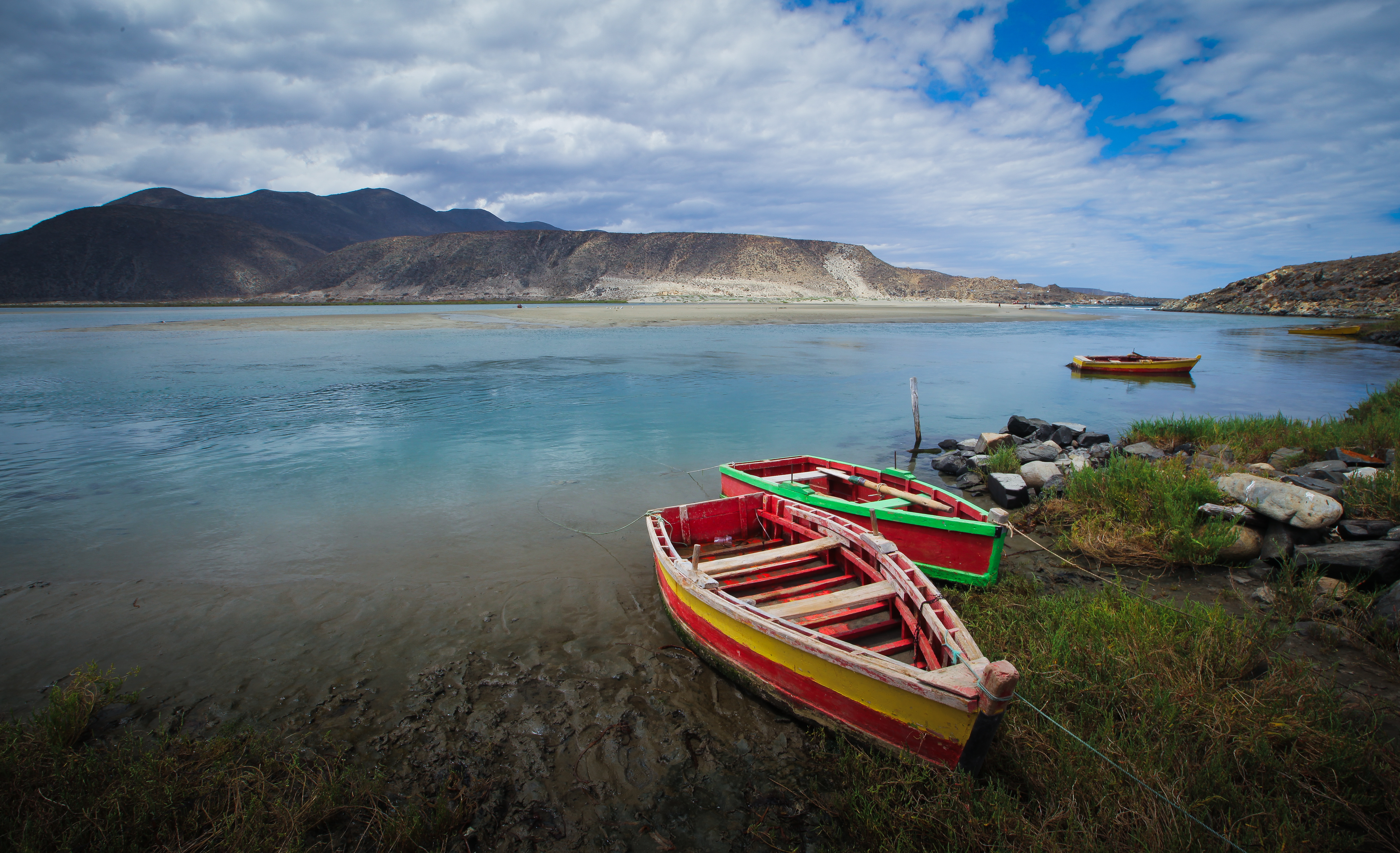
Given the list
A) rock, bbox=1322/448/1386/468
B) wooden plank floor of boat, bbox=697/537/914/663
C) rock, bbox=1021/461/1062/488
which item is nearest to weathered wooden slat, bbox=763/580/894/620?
wooden plank floor of boat, bbox=697/537/914/663

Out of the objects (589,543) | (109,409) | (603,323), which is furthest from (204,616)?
(603,323)

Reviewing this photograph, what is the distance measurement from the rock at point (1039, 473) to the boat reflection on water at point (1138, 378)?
17669 mm

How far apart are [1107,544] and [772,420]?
984 centimetres

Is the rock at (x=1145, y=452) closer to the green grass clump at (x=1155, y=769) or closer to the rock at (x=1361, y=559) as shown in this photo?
the rock at (x=1361, y=559)

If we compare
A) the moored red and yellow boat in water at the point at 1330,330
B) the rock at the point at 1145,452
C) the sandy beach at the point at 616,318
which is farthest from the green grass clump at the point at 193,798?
the moored red and yellow boat in water at the point at 1330,330

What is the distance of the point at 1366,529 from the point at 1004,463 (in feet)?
15.5

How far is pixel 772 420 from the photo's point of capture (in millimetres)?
15891

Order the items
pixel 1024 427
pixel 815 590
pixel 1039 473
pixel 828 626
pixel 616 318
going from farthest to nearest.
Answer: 1. pixel 616 318
2. pixel 1024 427
3. pixel 1039 473
4. pixel 815 590
5. pixel 828 626

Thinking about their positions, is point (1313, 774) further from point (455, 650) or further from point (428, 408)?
point (428, 408)

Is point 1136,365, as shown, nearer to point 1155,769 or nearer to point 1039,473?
point 1039,473

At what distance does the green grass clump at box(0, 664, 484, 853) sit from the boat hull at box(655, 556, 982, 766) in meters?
2.01

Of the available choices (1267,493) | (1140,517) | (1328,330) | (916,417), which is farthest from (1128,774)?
(1328,330)

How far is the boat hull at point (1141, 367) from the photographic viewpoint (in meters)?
23.1

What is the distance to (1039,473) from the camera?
9.05 m
